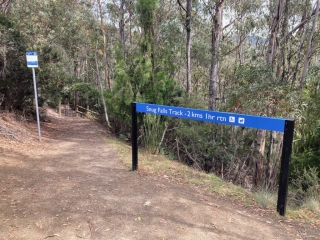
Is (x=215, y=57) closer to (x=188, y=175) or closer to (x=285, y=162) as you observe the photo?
(x=188, y=175)

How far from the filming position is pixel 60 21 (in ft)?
41.8

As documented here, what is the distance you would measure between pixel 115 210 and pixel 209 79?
724 cm

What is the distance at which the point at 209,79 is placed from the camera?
974 cm

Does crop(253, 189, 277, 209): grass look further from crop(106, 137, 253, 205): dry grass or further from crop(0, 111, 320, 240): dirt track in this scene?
crop(0, 111, 320, 240): dirt track

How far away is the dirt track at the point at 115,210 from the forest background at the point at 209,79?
166 cm

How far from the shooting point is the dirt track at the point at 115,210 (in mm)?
2998

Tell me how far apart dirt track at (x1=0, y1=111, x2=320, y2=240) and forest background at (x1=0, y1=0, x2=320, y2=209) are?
5.46ft

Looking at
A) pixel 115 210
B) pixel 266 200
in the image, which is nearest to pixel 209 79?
pixel 266 200

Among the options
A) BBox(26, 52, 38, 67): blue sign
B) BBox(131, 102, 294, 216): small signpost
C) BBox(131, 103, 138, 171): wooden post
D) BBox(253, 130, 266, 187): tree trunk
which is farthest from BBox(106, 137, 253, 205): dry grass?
BBox(26, 52, 38, 67): blue sign

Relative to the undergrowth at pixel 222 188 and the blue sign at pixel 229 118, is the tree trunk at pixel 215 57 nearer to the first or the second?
the undergrowth at pixel 222 188

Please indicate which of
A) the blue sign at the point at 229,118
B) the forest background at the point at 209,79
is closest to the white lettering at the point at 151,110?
the blue sign at the point at 229,118

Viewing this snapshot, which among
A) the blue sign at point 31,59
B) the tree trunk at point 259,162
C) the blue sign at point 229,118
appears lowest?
the tree trunk at point 259,162

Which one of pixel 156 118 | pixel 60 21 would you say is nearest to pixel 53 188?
pixel 156 118

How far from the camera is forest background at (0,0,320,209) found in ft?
19.7
